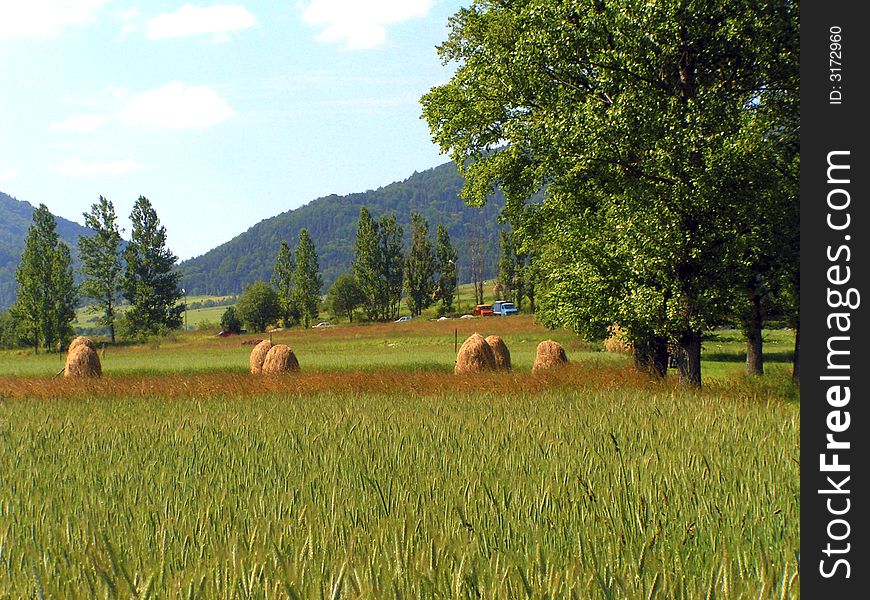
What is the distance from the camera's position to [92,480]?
22.7ft

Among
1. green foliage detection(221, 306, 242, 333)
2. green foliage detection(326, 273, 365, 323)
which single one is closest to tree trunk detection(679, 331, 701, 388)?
green foliage detection(221, 306, 242, 333)

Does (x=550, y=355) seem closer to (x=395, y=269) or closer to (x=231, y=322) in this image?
(x=395, y=269)

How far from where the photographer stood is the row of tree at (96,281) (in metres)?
69.0

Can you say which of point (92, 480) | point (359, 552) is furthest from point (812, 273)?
point (92, 480)

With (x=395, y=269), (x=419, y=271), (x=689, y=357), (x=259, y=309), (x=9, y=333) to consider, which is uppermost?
(x=395, y=269)

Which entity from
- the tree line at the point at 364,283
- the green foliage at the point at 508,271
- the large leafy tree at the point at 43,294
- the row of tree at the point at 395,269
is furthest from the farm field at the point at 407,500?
the green foliage at the point at 508,271

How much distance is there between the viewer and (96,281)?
80.2 meters

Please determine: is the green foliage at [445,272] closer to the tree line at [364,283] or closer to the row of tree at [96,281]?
the tree line at [364,283]

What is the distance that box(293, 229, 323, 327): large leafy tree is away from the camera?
97500 mm

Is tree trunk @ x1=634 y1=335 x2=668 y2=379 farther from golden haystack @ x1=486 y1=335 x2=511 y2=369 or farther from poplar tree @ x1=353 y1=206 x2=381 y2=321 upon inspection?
poplar tree @ x1=353 y1=206 x2=381 y2=321

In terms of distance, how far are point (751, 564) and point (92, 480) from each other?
247 inches

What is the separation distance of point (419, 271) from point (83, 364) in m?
81.9

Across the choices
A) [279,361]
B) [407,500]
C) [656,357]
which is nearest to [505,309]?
[279,361]

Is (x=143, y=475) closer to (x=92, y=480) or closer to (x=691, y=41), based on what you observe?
(x=92, y=480)
